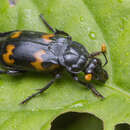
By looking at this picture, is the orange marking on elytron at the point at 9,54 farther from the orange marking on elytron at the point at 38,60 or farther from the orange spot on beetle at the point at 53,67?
the orange spot on beetle at the point at 53,67

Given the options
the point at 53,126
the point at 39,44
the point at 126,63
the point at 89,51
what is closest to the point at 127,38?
the point at 126,63

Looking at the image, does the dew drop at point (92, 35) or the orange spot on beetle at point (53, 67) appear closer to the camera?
the orange spot on beetle at point (53, 67)

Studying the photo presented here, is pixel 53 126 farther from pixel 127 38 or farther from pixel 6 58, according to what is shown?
pixel 127 38

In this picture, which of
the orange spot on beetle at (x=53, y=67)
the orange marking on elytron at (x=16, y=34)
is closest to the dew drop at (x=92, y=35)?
the orange spot on beetle at (x=53, y=67)

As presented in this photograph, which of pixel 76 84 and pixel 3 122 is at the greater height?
pixel 76 84

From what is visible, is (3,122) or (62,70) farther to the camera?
(62,70)

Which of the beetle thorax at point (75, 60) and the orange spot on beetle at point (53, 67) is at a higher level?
the beetle thorax at point (75, 60)

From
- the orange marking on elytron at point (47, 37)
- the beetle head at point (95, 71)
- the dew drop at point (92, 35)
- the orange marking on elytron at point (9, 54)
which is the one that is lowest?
the beetle head at point (95, 71)

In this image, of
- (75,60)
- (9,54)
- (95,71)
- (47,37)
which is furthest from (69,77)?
(9,54)
